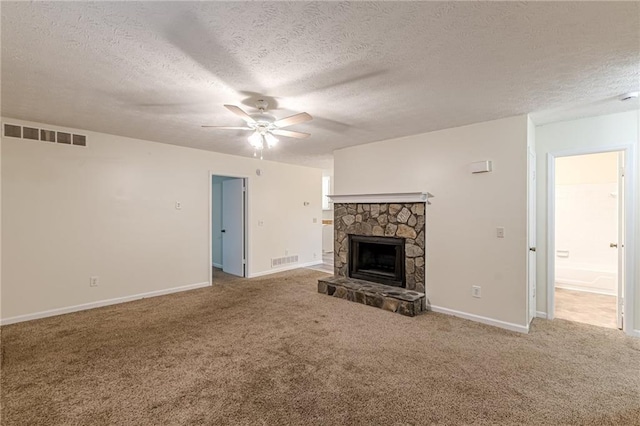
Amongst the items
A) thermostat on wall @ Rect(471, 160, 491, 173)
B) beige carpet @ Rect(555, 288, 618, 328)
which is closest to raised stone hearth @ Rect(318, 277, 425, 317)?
thermostat on wall @ Rect(471, 160, 491, 173)

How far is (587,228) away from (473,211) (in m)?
3.52

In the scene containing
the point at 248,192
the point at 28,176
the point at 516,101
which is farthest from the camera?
the point at 248,192

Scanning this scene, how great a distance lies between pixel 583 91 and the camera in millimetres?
2668

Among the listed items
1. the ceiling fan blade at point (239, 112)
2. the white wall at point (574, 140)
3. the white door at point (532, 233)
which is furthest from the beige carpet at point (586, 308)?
the ceiling fan blade at point (239, 112)

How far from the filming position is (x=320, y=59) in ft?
6.95

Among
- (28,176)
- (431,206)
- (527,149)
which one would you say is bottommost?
(431,206)

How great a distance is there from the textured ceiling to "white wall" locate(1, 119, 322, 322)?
2.27ft

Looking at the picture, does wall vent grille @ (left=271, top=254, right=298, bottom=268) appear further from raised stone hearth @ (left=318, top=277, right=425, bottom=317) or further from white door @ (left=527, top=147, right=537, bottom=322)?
white door @ (left=527, top=147, right=537, bottom=322)

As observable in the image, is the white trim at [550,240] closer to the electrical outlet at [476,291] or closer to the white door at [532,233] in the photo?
the white door at [532,233]

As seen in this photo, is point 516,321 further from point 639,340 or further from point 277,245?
point 277,245

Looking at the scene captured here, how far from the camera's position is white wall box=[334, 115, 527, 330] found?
3350 millimetres

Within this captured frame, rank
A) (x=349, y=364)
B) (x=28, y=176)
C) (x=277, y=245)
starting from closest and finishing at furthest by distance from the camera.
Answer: (x=349, y=364)
(x=28, y=176)
(x=277, y=245)

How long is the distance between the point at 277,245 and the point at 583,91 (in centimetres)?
535

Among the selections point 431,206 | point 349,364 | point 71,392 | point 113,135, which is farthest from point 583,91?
point 113,135
